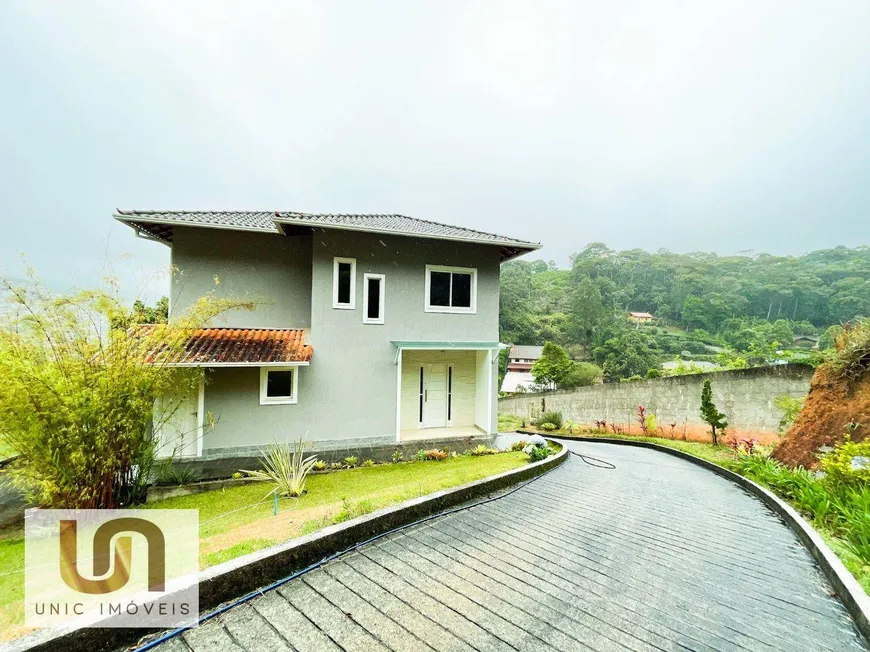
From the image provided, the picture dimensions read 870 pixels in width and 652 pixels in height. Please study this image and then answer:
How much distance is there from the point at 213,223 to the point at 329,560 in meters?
8.22

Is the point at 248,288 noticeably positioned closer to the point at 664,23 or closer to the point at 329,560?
the point at 329,560

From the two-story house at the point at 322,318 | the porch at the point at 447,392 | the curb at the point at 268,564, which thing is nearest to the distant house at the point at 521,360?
the porch at the point at 447,392

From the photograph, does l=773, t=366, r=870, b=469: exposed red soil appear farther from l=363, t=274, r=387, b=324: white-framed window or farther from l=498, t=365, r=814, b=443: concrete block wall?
l=363, t=274, r=387, b=324: white-framed window

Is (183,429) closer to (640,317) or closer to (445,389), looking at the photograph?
(445,389)

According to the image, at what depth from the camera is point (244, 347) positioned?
8.16m

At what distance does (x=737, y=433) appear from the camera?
10.2 metres

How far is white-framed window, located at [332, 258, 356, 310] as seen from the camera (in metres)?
8.83

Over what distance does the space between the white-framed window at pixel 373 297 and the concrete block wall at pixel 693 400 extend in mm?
10442

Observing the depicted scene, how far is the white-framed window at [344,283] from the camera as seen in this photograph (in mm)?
8828

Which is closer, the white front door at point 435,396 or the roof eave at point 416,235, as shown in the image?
the roof eave at point 416,235

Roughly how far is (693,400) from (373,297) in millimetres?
10957

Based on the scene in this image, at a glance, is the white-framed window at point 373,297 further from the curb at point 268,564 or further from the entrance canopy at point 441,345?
the curb at point 268,564

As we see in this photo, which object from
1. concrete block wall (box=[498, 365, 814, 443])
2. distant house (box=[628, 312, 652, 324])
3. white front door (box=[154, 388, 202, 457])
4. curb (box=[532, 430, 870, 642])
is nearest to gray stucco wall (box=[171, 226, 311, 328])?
white front door (box=[154, 388, 202, 457])

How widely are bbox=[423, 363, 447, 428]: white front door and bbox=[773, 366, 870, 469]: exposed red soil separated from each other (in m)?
7.55
